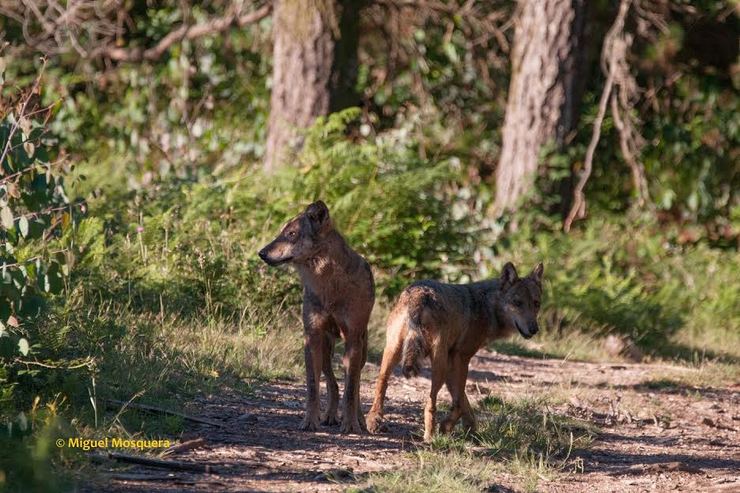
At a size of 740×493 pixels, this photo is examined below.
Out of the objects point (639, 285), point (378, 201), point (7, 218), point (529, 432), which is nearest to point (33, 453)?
point (7, 218)

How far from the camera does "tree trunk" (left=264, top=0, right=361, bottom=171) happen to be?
13.5 m

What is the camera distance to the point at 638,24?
51.5 feet

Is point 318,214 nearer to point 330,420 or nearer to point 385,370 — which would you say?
point 385,370

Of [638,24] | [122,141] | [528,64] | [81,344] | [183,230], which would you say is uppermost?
[638,24]

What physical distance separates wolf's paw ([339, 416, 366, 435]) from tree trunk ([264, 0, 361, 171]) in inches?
265

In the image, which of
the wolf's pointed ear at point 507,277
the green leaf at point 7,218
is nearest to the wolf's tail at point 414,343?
the wolf's pointed ear at point 507,277

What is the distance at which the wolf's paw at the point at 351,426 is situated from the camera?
22.9 ft

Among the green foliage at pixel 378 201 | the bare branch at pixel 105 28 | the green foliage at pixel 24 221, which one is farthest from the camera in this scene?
the bare branch at pixel 105 28

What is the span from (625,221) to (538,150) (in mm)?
2827

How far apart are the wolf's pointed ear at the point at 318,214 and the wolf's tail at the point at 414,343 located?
31.5 inches

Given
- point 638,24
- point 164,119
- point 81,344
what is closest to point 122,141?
point 164,119

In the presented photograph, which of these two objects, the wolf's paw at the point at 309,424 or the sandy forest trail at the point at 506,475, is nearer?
the sandy forest trail at the point at 506,475

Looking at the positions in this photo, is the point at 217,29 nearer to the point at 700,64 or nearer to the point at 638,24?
the point at 638,24

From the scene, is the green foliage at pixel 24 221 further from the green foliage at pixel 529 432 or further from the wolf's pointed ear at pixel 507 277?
the wolf's pointed ear at pixel 507 277
